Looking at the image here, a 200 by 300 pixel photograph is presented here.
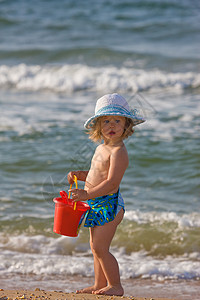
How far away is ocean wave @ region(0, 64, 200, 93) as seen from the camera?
10867 mm

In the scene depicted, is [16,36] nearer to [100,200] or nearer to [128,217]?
[128,217]

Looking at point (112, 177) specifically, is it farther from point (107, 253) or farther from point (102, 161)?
point (107, 253)

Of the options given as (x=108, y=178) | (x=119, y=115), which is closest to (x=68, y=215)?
(x=108, y=178)

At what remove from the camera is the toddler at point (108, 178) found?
114 inches

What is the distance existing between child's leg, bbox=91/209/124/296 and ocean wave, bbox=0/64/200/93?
7804mm

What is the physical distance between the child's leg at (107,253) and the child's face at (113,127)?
1.51 ft

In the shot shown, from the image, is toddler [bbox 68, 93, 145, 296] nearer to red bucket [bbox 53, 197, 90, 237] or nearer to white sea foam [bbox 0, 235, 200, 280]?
red bucket [bbox 53, 197, 90, 237]

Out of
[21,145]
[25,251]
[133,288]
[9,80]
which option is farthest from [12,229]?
[9,80]

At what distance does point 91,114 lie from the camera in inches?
325

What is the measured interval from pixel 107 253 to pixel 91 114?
5.43 m

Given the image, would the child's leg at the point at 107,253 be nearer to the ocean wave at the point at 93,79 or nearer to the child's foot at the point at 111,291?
the child's foot at the point at 111,291

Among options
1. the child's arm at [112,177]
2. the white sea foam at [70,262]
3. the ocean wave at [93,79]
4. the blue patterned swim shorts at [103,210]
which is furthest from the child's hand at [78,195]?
the ocean wave at [93,79]

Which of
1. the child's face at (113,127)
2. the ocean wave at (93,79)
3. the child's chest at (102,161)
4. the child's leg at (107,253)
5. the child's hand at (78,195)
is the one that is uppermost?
the ocean wave at (93,79)

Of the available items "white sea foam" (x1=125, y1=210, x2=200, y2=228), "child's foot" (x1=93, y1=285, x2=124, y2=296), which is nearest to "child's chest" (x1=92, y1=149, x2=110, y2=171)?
Result: "child's foot" (x1=93, y1=285, x2=124, y2=296)
